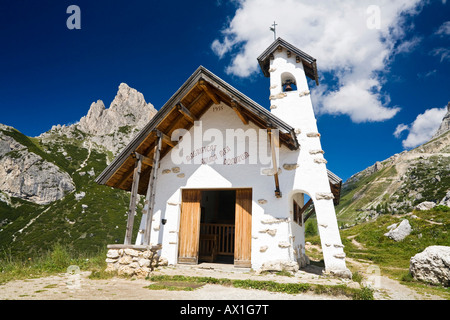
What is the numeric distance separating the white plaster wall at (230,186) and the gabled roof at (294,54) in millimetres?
3058

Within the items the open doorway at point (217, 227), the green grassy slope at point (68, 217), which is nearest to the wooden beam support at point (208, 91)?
the open doorway at point (217, 227)

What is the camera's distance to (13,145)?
89.4 metres

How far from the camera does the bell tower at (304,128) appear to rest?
8227mm

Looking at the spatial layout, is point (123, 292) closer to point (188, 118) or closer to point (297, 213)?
point (188, 118)

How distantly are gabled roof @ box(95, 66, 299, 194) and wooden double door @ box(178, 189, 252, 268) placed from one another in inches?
84.0

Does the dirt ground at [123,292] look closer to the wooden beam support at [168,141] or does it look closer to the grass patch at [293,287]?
the grass patch at [293,287]

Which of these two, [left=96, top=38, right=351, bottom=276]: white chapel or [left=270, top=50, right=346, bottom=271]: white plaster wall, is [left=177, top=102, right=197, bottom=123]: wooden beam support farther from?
[left=270, top=50, right=346, bottom=271]: white plaster wall

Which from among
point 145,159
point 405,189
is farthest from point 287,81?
point 405,189

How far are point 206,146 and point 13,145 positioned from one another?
4157 inches

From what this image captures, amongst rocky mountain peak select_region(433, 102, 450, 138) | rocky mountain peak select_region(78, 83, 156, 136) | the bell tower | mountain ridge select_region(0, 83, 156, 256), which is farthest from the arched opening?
rocky mountain peak select_region(433, 102, 450, 138)

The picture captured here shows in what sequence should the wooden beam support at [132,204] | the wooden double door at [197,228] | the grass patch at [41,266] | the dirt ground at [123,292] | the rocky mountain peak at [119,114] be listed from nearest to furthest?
the dirt ground at [123,292], the grass patch at [41,266], the wooden beam support at [132,204], the wooden double door at [197,228], the rocky mountain peak at [119,114]

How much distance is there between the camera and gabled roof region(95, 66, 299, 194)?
853 centimetres

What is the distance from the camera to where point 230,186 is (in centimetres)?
955

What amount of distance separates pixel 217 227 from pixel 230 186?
6.66 metres
